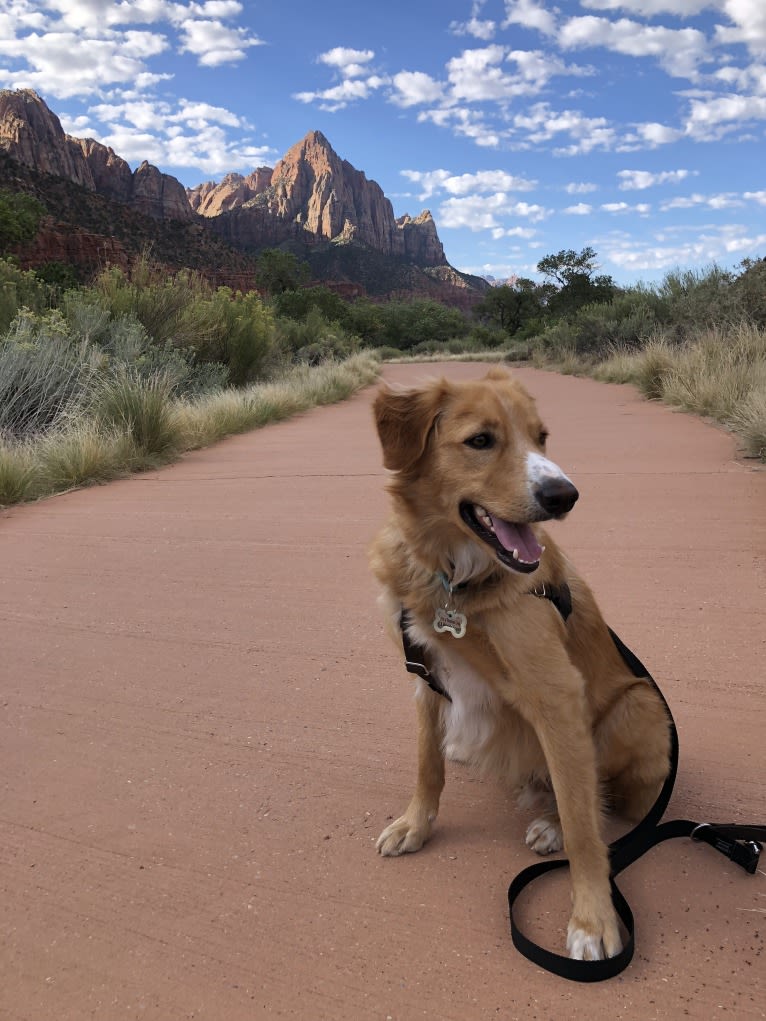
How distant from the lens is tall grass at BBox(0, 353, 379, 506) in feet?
26.5

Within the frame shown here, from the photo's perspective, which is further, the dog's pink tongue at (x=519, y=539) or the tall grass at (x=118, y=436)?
the tall grass at (x=118, y=436)

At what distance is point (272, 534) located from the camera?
627cm

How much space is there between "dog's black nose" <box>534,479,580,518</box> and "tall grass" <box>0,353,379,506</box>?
7020 mm

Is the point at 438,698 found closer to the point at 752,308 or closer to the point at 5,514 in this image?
the point at 5,514

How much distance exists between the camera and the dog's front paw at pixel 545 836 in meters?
2.37

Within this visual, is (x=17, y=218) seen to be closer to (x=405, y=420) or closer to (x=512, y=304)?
(x=512, y=304)

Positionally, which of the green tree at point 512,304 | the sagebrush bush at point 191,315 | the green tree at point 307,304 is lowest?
the sagebrush bush at point 191,315

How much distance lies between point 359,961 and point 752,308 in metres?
16.5

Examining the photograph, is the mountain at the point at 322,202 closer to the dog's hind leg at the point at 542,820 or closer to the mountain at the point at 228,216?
the mountain at the point at 228,216

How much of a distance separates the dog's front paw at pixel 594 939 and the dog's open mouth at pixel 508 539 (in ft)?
3.26

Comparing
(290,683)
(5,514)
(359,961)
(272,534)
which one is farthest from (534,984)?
(5,514)

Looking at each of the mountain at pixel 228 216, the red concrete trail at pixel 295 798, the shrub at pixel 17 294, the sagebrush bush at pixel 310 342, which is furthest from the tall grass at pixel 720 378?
the mountain at pixel 228 216

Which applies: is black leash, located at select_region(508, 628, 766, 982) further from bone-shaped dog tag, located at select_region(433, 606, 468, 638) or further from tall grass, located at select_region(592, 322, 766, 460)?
tall grass, located at select_region(592, 322, 766, 460)

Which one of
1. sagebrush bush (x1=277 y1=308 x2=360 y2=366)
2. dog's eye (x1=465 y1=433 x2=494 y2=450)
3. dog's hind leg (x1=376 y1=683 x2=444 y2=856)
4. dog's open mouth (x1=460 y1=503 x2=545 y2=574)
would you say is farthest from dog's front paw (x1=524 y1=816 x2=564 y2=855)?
sagebrush bush (x1=277 y1=308 x2=360 y2=366)
